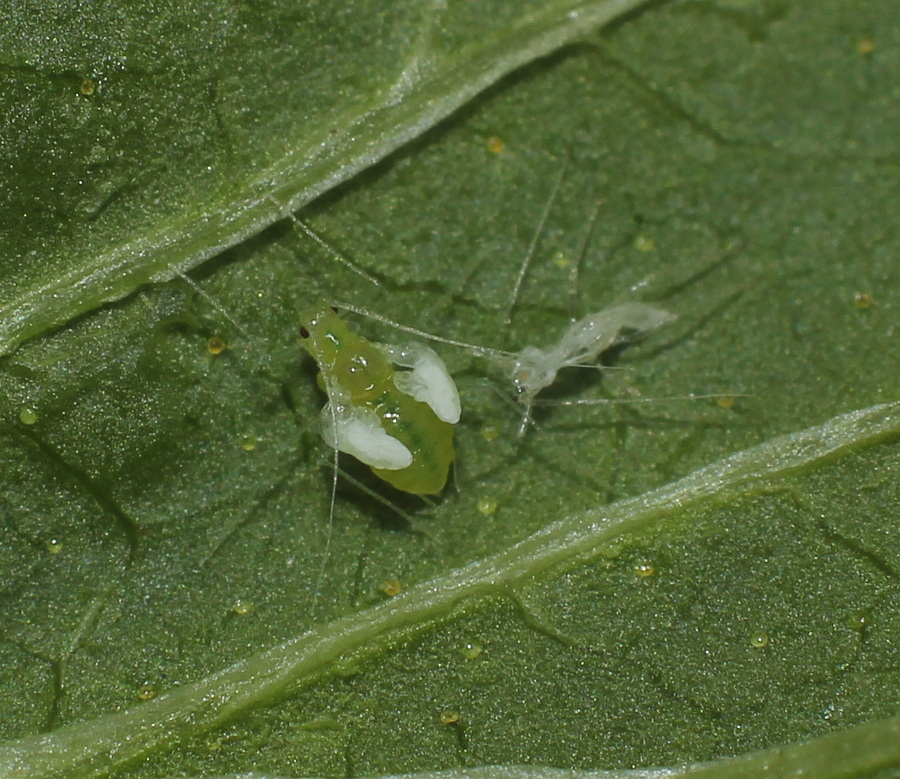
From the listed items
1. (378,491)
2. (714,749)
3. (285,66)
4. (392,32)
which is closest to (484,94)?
(392,32)

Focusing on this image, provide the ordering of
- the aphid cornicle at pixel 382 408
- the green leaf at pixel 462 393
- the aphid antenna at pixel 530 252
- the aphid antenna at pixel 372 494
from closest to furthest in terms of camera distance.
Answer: the green leaf at pixel 462 393 → the aphid cornicle at pixel 382 408 → the aphid antenna at pixel 372 494 → the aphid antenna at pixel 530 252

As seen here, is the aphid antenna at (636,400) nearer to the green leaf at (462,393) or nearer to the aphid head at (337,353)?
the green leaf at (462,393)

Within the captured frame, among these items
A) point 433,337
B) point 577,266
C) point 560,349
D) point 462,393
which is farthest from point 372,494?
point 577,266

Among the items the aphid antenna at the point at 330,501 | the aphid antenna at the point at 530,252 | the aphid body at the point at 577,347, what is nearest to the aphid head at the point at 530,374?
the aphid body at the point at 577,347

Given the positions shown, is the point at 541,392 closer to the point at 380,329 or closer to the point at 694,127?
the point at 380,329

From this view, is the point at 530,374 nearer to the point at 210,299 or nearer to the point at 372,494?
the point at 372,494
